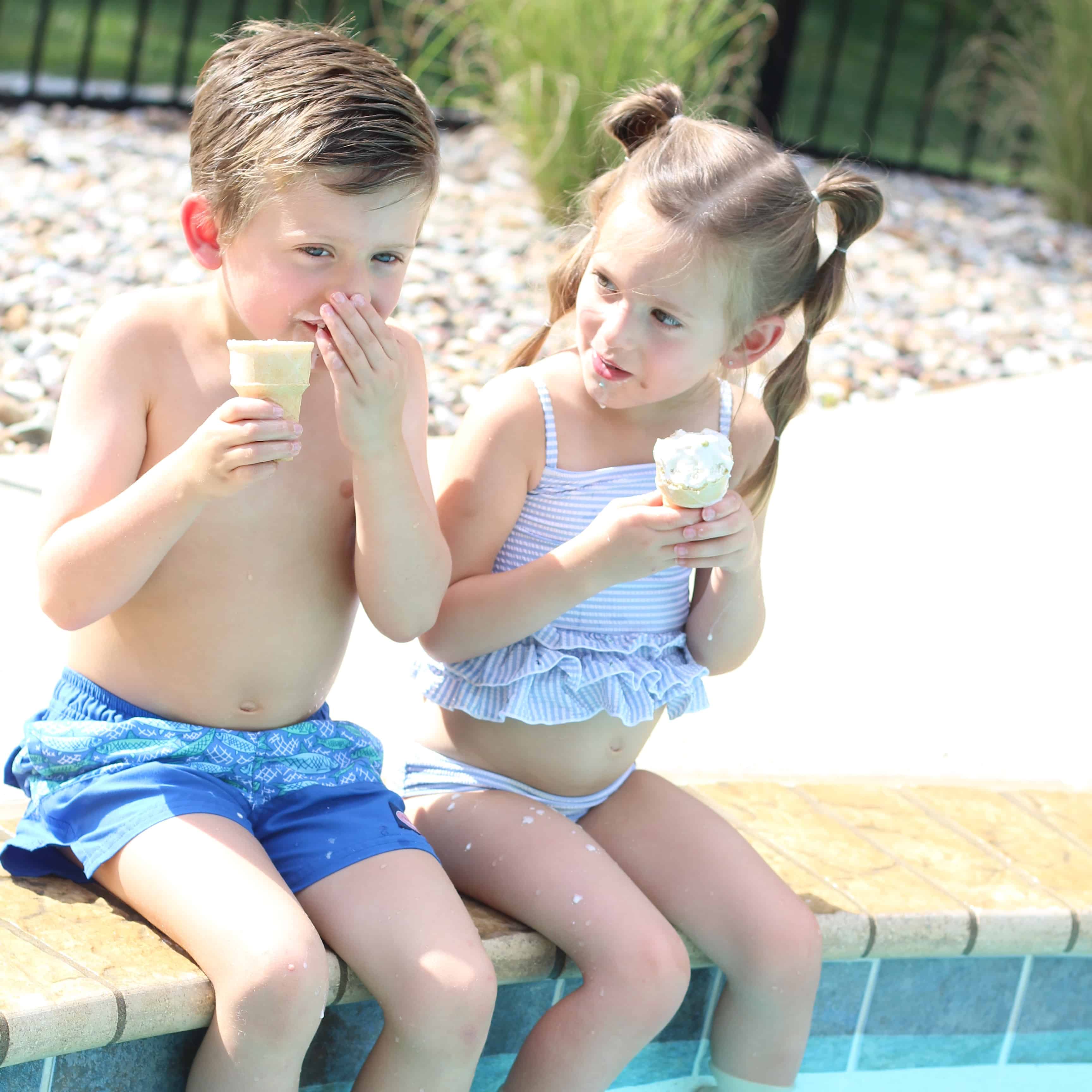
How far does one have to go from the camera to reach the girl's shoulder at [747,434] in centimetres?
277

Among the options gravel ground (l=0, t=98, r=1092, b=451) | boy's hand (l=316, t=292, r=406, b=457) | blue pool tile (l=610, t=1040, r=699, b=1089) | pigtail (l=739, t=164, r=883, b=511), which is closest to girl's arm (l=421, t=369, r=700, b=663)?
boy's hand (l=316, t=292, r=406, b=457)

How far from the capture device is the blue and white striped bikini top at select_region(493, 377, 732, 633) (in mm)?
2605

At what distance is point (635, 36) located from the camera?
24.4 feet

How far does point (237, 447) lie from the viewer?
80.3 inches

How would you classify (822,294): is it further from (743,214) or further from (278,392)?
(278,392)

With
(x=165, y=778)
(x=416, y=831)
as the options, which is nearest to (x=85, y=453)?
(x=165, y=778)

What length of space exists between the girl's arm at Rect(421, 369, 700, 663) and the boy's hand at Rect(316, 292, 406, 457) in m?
0.33

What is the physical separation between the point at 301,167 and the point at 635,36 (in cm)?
568

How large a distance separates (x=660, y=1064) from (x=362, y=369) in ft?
4.51

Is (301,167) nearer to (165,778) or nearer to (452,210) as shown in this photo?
(165,778)

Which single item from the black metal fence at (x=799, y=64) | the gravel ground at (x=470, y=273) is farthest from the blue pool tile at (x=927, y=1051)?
the black metal fence at (x=799, y=64)

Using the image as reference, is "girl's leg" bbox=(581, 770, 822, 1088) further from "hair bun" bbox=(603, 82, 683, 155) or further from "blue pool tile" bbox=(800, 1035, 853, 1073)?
"hair bun" bbox=(603, 82, 683, 155)

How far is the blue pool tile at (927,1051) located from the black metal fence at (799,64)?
597cm

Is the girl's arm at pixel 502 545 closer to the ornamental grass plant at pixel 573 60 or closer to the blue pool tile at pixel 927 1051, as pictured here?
the blue pool tile at pixel 927 1051
